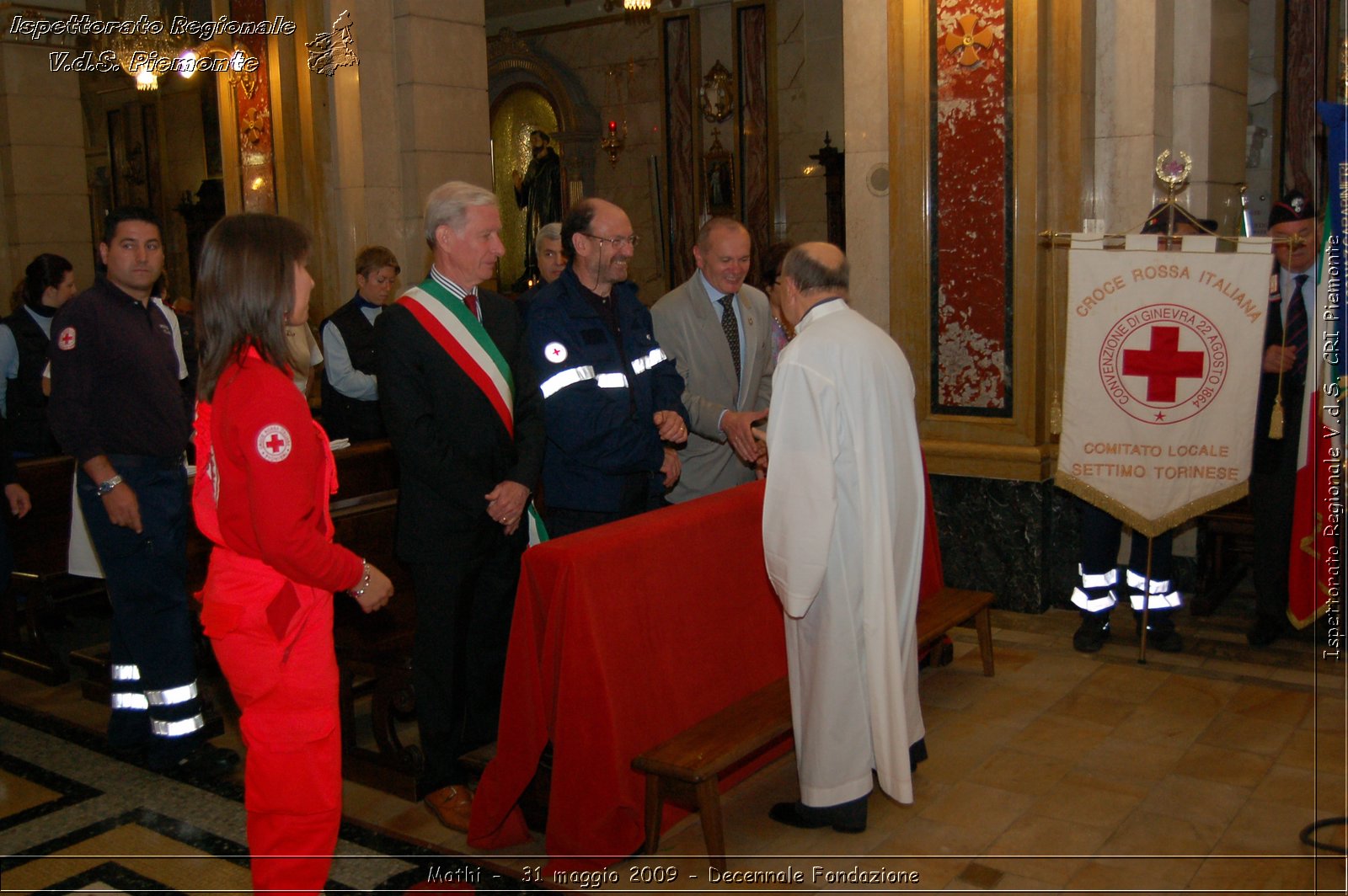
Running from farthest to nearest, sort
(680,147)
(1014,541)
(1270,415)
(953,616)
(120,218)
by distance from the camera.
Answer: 1. (680,147)
2. (1014,541)
3. (1270,415)
4. (953,616)
5. (120,218)

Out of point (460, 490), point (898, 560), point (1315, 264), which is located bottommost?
point (898, 560)

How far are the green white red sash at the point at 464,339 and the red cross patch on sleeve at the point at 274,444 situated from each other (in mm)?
942

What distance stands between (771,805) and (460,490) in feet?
4.37

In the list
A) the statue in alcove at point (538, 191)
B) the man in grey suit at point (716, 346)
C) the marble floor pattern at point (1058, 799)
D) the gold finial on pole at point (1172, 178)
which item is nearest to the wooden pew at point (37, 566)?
the marble floor pattern at point (1058, 799)

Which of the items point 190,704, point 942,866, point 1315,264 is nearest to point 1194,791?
point 942,866

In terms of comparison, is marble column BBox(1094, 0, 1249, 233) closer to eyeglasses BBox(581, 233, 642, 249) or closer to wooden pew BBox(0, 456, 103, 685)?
eyeglasses BBox(581, 233, 642, 249)

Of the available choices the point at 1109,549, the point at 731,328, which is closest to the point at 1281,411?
the point at 1109,549

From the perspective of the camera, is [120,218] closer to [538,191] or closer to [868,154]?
[868,154]

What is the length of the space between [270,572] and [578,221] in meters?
1.72

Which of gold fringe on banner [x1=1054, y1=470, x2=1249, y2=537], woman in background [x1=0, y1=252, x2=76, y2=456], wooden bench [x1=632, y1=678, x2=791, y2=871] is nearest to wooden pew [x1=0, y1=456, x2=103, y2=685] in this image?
woman in background [x1=0, y1=252, x2=76, y2=456]

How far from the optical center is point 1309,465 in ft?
14.4

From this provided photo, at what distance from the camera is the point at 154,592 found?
382 centimetres

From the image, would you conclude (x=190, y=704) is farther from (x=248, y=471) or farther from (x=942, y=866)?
(x=942, y=866)

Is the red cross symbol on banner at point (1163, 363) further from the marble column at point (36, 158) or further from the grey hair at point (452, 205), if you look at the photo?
the marble column at point (36, 158)
